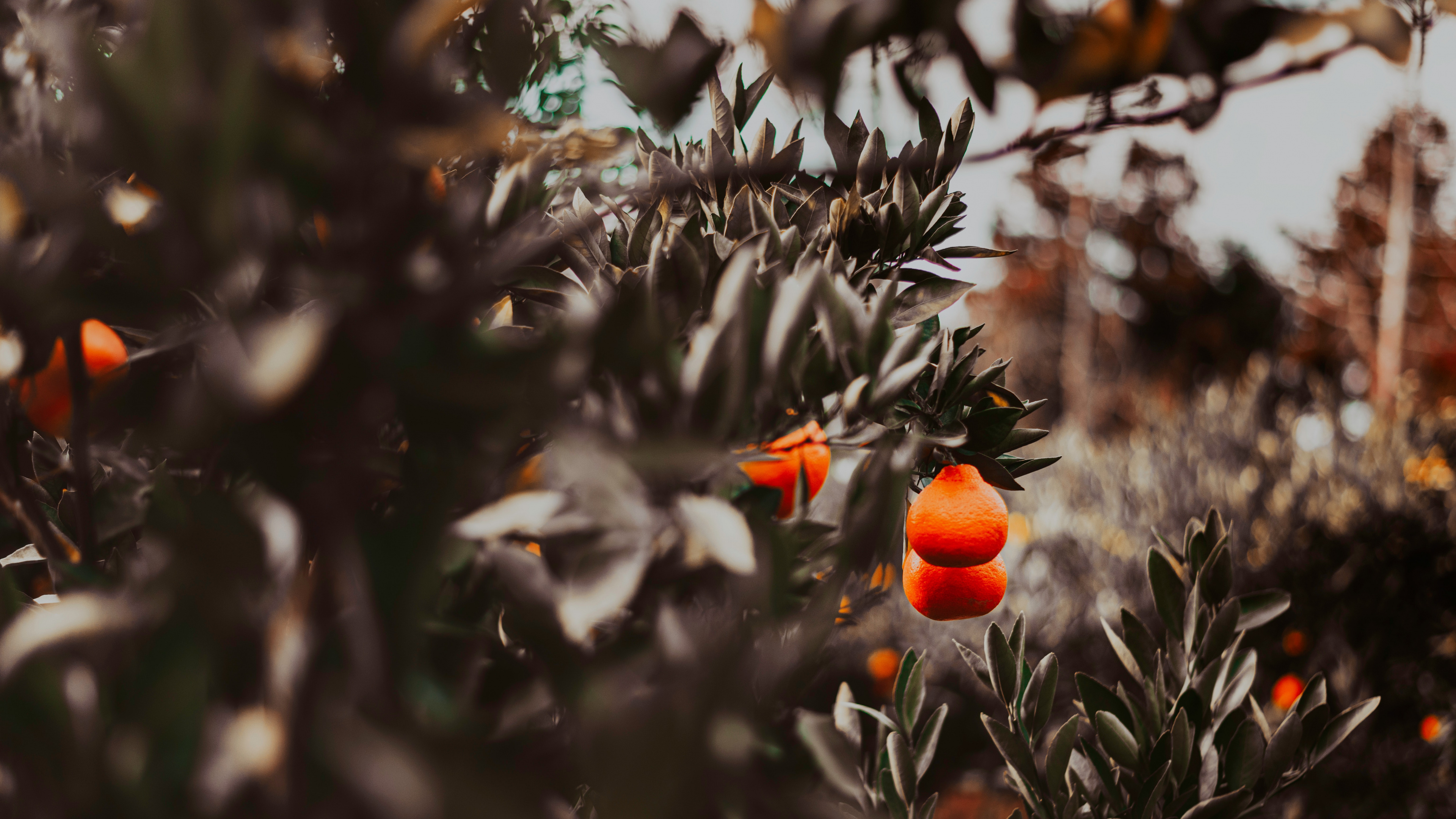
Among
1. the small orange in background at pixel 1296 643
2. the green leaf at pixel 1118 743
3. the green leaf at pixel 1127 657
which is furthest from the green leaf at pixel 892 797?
the small orange in background at pixel 1296 643

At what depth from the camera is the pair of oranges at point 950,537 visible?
923mm

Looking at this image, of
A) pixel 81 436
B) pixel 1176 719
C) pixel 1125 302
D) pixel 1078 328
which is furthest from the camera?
pixel 1125 302

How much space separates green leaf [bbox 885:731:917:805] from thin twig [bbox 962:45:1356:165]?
3.00 feet

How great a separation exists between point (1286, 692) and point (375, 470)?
4320mm

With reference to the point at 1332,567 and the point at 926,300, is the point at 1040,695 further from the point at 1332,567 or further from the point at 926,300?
the point at 1332,567

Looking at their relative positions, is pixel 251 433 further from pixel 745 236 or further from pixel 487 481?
pixel 745 236

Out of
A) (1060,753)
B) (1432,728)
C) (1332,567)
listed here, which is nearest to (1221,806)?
(1060,753)

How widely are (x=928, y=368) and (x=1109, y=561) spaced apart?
415 cm

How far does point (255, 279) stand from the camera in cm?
49

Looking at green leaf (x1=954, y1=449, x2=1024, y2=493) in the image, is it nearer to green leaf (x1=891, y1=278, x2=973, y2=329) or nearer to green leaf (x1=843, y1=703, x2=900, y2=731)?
green leaf (x1=891, y1=278, x2=973, y2=329)

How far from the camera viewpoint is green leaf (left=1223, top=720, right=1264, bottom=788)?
1.07 meters

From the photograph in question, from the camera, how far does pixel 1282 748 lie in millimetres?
1096

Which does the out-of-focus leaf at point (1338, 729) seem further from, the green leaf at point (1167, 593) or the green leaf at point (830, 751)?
the green leaf at point (830, 751)

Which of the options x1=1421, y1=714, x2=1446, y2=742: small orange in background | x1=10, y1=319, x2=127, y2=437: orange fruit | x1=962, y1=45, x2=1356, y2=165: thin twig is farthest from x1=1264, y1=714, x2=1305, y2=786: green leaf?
x1=1421, y1=714, x2=1446, y2=742: small orange in background
